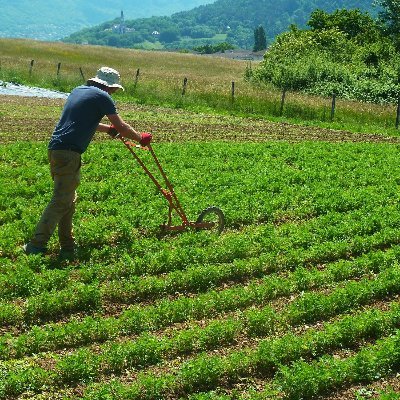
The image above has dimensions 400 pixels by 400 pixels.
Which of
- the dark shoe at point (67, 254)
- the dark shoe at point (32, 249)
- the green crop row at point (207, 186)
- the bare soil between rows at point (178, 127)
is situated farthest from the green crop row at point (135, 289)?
the bare soil between rows at point (178, 127)

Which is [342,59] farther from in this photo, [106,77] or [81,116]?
[81,116]

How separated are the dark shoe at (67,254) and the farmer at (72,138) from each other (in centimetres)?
2

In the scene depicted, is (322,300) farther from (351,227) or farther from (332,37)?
(332,37)

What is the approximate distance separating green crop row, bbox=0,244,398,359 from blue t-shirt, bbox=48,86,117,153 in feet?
9.19

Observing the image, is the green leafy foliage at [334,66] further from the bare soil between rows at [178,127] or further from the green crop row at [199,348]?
the green crop row at [199,348]

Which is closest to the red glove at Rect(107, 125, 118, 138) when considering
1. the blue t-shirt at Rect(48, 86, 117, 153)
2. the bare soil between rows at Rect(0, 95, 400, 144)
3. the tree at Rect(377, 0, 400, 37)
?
the blue t-shirt at Rect(48, 86, 117, 153)

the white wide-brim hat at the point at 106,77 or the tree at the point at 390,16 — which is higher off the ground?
the tree at the point at 390,16

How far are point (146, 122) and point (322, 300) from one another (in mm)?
17144

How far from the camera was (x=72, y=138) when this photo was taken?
31.0 ft

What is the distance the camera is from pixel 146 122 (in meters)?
24.7

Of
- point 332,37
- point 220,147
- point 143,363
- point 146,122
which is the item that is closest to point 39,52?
point 332,37

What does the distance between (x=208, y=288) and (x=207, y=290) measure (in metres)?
0.04

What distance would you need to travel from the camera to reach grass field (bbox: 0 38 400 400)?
6.82 m

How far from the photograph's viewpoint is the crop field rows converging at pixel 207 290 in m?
6.81
